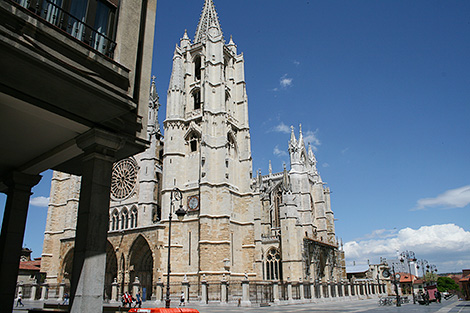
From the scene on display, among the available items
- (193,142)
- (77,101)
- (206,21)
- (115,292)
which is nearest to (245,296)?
(115,292)

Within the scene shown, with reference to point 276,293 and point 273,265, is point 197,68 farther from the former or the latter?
point 276,293

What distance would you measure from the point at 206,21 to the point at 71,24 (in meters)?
38.4

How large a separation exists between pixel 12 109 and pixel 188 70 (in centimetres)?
3252

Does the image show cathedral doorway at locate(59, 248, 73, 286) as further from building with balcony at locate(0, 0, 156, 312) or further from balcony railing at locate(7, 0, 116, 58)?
balcony railing at locate(7, 0, 116, 58)

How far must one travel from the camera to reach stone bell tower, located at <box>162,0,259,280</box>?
3053 centimetres

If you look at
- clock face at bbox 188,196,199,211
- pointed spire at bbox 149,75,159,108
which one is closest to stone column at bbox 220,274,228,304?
clock face at bbox 188,196,199,211

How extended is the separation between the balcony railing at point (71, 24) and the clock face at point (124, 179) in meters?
30.3

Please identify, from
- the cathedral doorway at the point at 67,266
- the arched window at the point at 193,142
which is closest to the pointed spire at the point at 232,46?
the arched window at the point at 193,142

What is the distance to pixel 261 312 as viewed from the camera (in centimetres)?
1839

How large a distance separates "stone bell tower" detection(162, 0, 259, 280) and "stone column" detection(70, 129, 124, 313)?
907 inches

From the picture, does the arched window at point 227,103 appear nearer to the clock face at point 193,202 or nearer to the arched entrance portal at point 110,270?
the clock face at point 193,202

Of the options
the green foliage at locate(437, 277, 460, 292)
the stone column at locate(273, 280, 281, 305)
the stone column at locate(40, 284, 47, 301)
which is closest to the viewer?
the stone column at locate(273, 280, 281, 305)

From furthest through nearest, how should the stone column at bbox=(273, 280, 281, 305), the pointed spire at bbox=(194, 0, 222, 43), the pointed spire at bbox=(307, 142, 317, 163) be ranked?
the pointed spire at bbox=(307, 142, 317, 163) < the pointed spire at bbox=(194, 0, 222, 43) < the stone column at bbox=(273, 280, 281, 305)

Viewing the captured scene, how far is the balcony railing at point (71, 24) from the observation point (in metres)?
6.65
